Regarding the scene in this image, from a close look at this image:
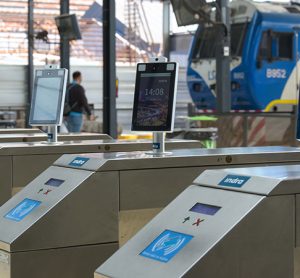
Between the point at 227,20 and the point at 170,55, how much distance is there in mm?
10970

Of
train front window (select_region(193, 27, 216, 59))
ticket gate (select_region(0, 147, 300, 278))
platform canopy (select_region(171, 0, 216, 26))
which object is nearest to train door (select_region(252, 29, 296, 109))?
train front window (select_region(193, 27, 216, 59))

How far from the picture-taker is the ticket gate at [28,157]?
16.5 ft

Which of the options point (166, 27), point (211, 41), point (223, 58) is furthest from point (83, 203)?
point (166, 27)

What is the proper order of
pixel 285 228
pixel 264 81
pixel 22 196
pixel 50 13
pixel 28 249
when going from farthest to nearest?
pixel 50 13 → pixel 264 81 → pixel 22 196 → pixel 28 249 → pixel 285 228

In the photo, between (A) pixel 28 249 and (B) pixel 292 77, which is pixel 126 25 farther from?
(A) pixel 28 249

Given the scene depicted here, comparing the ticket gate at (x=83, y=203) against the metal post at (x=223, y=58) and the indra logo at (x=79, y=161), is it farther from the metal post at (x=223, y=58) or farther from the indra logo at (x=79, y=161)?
the metal post at (x=223, y=58)

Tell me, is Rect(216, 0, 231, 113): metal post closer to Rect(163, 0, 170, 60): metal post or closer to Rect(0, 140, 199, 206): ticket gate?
Rect(0, 140, 199, 206): ticket gate

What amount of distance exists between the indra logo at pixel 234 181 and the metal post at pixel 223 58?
31.8 ft

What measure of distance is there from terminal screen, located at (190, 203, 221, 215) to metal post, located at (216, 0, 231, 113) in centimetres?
980

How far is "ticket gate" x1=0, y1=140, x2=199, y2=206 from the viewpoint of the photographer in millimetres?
5020

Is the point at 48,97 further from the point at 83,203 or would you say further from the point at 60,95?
the point at 83,203

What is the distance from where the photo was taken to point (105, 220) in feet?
13.0

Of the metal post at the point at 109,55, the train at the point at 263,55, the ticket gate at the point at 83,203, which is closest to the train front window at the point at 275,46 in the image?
the train at the point at 263,55

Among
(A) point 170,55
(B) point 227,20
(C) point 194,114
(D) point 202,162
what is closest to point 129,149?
(D) point 202,162
